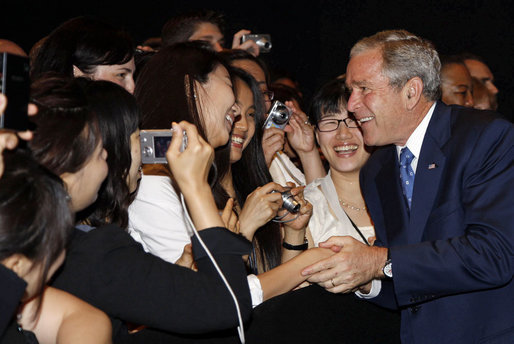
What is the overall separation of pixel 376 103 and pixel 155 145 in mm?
1064

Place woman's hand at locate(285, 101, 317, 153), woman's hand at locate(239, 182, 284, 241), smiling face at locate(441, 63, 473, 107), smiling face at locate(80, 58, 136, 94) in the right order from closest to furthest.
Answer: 1. woman's hand at locate(239, 182, 284, 241)
2. smiling face at locate(80, 58, 136, 94)
3. woman's hand at locate(285, 101, 317, 153)
4. smiling face at locate(441, 63, 473, 107)

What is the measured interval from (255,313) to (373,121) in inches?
38.2

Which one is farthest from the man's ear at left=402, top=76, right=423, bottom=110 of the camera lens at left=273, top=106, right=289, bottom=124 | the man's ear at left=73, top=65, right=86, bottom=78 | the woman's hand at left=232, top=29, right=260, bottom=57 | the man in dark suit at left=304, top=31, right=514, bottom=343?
the woman's hand at left=232, top=29, right=260, bottom=57

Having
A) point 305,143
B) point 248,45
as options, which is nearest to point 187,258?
point 305,143

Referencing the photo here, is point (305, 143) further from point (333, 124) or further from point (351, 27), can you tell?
point (351, 27)

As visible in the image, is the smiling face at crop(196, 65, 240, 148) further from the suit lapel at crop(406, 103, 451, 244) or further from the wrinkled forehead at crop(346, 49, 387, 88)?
the suit lapel at crop(406, 103, 451, 244)

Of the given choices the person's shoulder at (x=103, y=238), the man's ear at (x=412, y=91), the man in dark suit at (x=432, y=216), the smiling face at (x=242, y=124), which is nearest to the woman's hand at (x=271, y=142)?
the smiling face at (x=242, y=124)

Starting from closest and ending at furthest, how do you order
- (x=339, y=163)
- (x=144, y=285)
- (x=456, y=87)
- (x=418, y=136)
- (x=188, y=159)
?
(x=144, y=285)
(x=188, y=159)
(x=418, y=136)
(x=339, y=163)
(x=456, y=87)

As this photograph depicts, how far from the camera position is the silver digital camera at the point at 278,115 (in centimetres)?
296

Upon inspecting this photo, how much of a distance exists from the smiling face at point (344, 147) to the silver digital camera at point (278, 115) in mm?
195

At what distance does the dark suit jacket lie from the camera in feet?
6.20

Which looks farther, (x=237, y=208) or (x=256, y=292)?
(x=237, y=208)

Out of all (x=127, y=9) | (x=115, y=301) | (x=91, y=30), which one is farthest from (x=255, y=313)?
(x=127, y=9)

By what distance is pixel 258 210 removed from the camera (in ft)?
7.03
